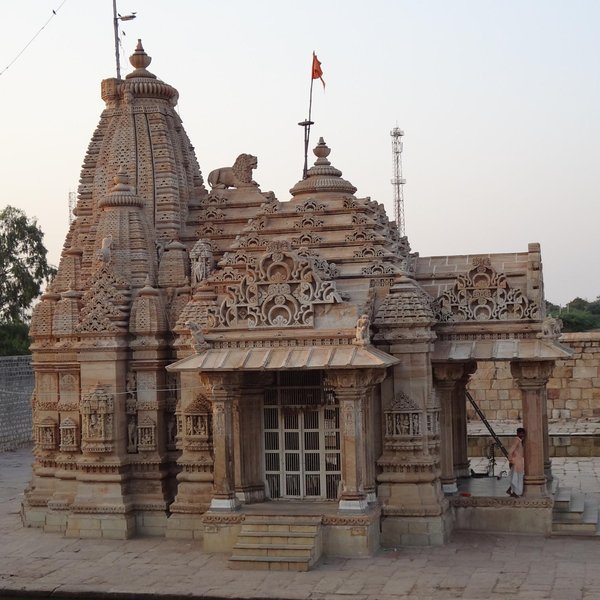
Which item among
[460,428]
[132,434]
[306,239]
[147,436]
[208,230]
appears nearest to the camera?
[306,239]

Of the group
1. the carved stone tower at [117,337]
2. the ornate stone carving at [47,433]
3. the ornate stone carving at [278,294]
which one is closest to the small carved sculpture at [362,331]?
the ornate stone carving at [278,294]

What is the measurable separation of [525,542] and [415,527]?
155 centimetres

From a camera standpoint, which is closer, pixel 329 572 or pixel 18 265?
pixel 329 572

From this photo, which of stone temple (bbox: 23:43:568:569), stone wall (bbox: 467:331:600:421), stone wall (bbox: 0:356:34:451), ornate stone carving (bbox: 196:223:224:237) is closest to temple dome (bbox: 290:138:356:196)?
stone temple (bbox: 23:43:568:569)

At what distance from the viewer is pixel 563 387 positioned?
2923 cm

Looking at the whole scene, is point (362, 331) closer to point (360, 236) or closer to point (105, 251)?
point (360, 236)

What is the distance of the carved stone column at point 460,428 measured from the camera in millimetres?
18344

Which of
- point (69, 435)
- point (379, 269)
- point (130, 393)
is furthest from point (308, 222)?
point (69, 435)

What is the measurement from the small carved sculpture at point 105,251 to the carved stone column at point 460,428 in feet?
20.3

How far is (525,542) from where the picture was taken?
1509 centimetres

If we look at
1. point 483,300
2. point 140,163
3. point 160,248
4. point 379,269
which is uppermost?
point 140,163

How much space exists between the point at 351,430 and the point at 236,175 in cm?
615

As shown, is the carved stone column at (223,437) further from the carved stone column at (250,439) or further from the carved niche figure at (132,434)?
the carved niche figure at (132,434)

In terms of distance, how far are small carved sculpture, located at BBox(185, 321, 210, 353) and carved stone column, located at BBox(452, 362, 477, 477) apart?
5078mm
